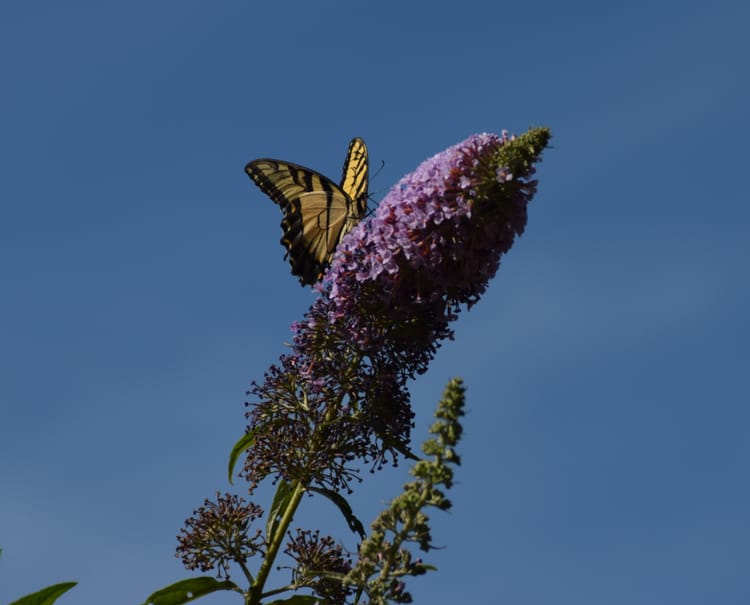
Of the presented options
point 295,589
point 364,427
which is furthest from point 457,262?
point 295,589

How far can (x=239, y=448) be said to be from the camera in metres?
6.79

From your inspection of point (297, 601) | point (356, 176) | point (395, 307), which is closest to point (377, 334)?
point (395, 307)

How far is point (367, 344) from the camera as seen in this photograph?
6223 millimetres

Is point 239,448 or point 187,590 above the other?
point 239,448

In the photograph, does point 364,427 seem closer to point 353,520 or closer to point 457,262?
point 353,520

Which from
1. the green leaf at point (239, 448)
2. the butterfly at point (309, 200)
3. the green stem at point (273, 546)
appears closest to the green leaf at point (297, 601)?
the green stem at point (273, 546)

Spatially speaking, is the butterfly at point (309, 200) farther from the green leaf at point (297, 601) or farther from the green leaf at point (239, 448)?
the green leaf at point (297, 601)

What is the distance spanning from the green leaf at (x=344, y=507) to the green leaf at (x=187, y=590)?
75cm

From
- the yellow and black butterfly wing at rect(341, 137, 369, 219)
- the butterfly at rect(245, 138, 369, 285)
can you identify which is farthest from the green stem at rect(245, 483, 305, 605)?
the yellow and black butterfly wing at rect(341, 137, 369, 219)

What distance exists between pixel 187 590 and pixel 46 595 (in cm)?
93

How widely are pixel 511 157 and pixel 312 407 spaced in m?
2.02

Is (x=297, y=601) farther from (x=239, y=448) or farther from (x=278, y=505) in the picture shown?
(x=239, y=448)

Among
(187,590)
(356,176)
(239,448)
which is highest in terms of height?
(356,176)

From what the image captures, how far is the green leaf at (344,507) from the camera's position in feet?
19.8
